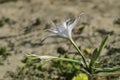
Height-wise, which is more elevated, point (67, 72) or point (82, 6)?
point (67, 72)

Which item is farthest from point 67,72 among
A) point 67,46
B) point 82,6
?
point 82,6

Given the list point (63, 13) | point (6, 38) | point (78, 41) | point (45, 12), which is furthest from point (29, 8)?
point (78, 41)

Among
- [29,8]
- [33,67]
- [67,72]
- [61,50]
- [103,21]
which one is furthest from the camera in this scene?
[29,8]

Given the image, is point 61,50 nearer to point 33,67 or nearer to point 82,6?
point 33,67

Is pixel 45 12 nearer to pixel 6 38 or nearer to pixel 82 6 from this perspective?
pixel 82 6

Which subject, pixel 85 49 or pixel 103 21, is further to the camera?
pixel 103 21

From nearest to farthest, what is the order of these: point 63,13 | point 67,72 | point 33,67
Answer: point 67,72 → point 33,67 → point 63,13
